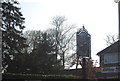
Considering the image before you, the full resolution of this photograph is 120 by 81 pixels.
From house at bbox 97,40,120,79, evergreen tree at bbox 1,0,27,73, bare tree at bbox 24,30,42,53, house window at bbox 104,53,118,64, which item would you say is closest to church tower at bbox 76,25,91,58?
evergreen tree at bbox 1,0,27,73

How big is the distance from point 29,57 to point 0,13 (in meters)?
9.61

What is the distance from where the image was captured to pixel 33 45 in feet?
185

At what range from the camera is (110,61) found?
57.6 m

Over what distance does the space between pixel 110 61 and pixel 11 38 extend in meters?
22.7

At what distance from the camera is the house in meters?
55.3

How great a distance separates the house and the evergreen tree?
18.8m

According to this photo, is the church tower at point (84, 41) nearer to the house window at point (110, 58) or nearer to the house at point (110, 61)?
the house at point (110, 61)

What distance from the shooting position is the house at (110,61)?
55.3m

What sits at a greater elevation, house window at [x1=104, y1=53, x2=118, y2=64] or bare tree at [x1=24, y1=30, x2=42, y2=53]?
bare tree at [x1=24, y1=30, x2=42, y2=53]

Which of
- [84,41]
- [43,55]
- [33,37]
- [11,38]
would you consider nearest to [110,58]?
[43,55]

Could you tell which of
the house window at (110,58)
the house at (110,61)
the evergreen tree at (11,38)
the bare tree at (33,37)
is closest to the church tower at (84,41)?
the evergreen tree at (11,38)

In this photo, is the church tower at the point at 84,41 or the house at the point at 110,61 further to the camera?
the house at the point at 110,61

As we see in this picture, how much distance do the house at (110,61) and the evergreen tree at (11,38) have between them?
741 inches

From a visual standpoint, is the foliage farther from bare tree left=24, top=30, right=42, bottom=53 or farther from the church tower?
the church tower
